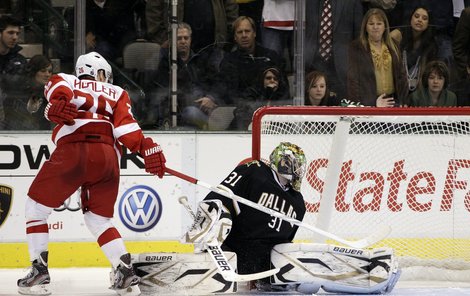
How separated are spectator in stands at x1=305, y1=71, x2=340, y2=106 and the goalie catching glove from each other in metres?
2.27

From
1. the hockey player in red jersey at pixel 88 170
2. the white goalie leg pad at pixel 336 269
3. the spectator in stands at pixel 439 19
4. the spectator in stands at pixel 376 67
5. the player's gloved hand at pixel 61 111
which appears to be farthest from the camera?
the spectator in stands at pixel 439 19

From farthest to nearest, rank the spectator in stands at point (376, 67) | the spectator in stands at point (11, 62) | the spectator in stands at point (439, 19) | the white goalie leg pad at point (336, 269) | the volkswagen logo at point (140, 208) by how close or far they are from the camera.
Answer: the spectator in stands at point (439, 19) → the spectator in stands at point (376, 67) → the spectator in stands at point (11, 62) → the volkswagen logo at point (140, 208) → the white goalie leg pad at point (336, 269)

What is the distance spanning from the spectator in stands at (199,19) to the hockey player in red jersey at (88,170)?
1958 mm

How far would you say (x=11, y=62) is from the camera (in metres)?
7.54

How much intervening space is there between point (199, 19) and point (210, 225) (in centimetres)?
247

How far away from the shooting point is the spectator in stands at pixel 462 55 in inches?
313

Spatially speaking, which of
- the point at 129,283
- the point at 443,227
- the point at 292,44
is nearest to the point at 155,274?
the point at 129,283

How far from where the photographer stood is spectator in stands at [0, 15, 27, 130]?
7516 mm

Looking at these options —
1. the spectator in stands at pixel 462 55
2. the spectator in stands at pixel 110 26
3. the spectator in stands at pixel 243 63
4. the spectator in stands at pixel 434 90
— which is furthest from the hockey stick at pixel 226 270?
the spectator in stands at pixel 462 55

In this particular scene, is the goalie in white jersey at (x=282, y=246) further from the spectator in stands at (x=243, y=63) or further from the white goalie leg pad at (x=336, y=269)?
the spectator in stands at (x=243, y=63)

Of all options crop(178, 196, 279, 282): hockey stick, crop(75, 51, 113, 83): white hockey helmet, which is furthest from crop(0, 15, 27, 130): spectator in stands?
crop(178, 196, 279, 282): hockey stick

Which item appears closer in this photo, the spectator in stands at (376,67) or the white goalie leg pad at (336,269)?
the white goalie leg pad at (336,269)

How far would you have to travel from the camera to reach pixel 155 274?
18.8 ft

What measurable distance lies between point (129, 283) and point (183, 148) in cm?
193
